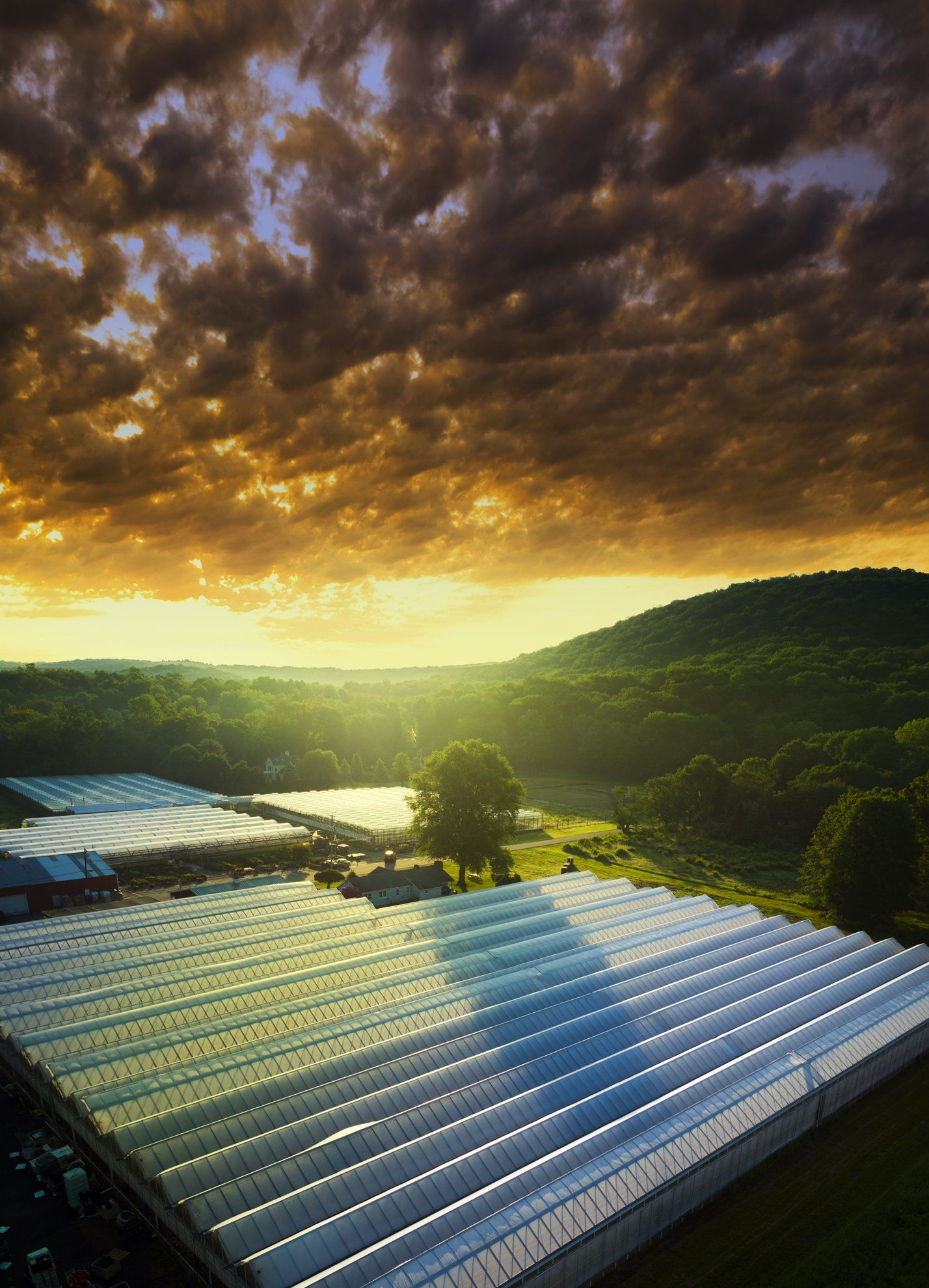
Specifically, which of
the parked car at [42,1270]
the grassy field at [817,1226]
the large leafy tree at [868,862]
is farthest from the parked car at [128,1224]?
the large leafy tree at [868,862]

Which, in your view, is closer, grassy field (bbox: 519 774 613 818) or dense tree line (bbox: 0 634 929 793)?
grassy field (bbox: 519 774 613 818)

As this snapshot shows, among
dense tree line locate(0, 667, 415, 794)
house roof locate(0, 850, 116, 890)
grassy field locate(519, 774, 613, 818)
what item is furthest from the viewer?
dense tree line locate(0, 667, 415, 794)

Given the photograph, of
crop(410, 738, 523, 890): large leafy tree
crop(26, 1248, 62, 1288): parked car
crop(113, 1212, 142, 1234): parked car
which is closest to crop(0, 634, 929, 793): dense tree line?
crop(410, 738, 523, 890): large leafy tree

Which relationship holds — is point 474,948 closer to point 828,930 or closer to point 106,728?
point 828,930

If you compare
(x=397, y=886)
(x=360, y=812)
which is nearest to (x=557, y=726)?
(x=360, y=812)

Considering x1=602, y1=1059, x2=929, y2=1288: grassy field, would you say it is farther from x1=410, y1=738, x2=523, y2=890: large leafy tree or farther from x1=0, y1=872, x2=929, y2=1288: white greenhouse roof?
x1=410, y1=738, x2=523, y2=890: large leafy tree

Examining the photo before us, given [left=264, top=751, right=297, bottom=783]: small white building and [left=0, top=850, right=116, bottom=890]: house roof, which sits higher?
[left=264, top=751, right=297, bottom=783]: small white building

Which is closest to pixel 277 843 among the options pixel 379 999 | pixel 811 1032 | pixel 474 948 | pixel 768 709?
pixel 474 948
